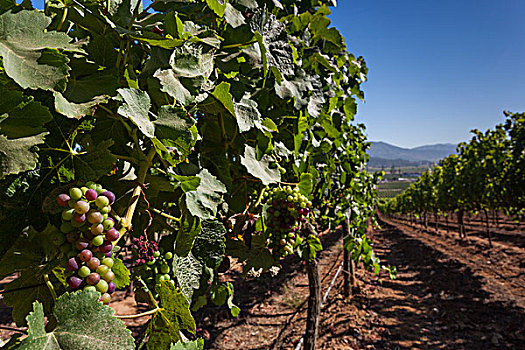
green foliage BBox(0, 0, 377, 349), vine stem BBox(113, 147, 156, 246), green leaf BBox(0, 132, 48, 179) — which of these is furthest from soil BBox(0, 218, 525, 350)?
green leaf BBox(0, 132, 48, 179)

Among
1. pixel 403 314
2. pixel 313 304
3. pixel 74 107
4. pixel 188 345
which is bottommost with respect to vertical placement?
pixel 403 314

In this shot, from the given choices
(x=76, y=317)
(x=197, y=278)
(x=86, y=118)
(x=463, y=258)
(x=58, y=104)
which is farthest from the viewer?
(x=463, y=258)

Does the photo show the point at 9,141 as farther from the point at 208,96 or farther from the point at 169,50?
the point at 208,96

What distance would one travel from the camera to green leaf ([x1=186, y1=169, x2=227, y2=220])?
3.78ft

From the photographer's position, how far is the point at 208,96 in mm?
1271

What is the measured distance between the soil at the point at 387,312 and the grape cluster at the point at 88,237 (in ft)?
13.7

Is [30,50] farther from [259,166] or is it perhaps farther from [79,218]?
[259,166]

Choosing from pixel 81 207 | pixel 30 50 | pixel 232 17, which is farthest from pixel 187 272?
pixel 232 17

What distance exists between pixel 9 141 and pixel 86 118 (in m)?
0.24

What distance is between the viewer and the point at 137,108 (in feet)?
2.90

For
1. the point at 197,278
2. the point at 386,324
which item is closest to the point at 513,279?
the point at 386,324

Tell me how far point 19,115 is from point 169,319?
660mm

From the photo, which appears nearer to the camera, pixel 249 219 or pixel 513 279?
pixel 249 219

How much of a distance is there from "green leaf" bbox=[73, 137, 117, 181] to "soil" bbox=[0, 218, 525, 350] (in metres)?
4.16
